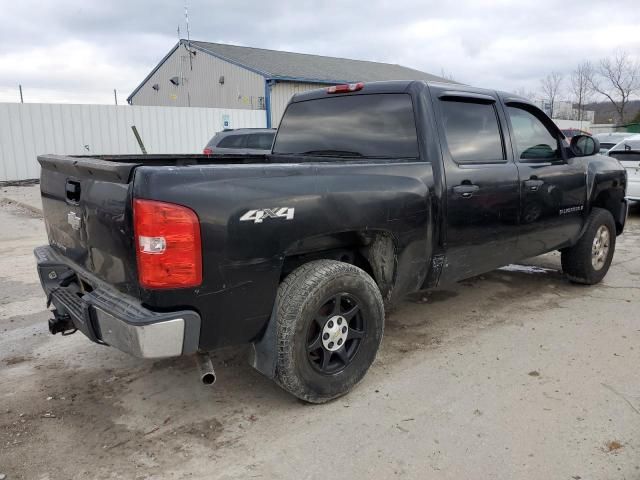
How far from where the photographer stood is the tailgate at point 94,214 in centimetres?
263

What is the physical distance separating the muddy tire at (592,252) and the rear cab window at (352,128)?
2682 mm

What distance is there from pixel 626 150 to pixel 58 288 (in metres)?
11.0

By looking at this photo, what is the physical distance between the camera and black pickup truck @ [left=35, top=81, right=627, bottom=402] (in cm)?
258

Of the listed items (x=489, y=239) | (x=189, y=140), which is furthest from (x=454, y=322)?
(x=189, y=140)

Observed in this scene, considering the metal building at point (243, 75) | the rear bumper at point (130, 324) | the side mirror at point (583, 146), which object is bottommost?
the rear bumper at point (130, 324)

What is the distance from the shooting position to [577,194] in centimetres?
512

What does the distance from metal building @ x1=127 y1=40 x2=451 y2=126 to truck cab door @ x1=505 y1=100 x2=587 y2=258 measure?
18.3 meters

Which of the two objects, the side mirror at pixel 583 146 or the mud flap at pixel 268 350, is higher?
the side mirror at pixel 583 146

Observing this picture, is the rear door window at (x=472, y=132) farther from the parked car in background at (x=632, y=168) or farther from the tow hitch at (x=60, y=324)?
the parked car in background at (x=632, y=168)

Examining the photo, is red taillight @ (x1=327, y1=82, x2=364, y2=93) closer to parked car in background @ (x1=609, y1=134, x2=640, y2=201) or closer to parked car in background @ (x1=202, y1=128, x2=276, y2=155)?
parked car in background @ (x1=202, y1=128, x2=276, y2=155)

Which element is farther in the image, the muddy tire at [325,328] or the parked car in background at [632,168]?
the parked car in background at [632,168]

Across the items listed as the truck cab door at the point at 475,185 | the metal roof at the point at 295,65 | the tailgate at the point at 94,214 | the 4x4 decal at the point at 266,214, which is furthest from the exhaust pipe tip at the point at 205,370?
the metal roof at the point at 295,65

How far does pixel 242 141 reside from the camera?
38.8 feet

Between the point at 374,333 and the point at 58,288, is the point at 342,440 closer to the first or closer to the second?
the point at 374,333
